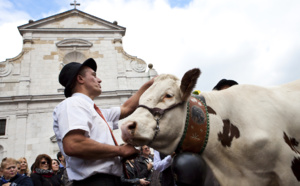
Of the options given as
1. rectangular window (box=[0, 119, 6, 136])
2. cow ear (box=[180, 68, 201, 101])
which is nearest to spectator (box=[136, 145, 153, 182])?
cow ear (box=[180, 68, 201, 101])

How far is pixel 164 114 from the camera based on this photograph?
213cm

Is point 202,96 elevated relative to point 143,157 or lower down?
elevated

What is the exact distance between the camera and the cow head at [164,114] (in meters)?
2.00

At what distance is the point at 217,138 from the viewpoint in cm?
231

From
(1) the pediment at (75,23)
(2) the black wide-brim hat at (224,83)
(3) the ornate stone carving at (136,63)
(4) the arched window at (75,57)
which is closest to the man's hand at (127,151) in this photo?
(2) the black wide-brim hat at (224,83)

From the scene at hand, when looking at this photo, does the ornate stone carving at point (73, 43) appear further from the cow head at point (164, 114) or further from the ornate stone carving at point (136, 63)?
the cow head at point (164, 114)

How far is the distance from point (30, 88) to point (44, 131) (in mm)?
3194

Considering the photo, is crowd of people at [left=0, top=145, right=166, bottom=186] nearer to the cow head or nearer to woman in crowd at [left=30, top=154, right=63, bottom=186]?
woman in crowd at [left=30, top=154, right=63, bottom=186]

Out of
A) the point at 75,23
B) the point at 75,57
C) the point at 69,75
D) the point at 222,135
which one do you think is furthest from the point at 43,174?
the point at 75,23

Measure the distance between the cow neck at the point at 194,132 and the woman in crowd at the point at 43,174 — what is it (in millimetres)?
3525

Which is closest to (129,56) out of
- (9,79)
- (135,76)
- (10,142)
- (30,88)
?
(135,76)

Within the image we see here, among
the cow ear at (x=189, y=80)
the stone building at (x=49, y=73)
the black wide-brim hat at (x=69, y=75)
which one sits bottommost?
the cow ear at (x=189, y=80)

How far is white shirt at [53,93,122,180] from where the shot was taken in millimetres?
1921

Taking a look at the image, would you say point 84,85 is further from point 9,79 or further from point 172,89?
point 9,79
